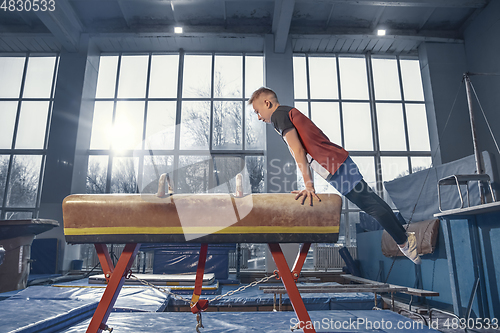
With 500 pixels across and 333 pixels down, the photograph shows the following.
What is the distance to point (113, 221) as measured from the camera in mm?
1679

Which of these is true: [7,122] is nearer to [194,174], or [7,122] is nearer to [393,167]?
[194,174]

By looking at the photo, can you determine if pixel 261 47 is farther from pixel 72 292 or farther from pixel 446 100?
pixel 72 292

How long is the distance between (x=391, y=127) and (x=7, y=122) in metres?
10.5

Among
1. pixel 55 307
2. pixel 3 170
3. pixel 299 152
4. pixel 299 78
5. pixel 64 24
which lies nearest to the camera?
pixel 299 152

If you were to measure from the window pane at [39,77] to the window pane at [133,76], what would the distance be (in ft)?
6.36

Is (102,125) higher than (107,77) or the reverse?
the reverse

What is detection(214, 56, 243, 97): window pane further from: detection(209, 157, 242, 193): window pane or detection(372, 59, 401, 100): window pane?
detection(372, 59, 401, 100): window pane

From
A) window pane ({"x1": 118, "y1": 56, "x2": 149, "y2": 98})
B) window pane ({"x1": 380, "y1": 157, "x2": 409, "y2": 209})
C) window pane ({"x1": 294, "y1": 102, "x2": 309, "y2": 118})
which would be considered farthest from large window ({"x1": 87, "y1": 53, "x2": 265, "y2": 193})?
window pane ({"x1": 380, "y1": 157, "x2": 409, "y2": 209})

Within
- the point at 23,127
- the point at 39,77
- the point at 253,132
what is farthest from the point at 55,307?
the point at 39,77

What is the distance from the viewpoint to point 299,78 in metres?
8.74

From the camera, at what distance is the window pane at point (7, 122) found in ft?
27.1

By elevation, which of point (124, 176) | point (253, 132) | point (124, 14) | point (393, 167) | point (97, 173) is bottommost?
point (124, 176)

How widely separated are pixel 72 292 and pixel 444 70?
9769 mm

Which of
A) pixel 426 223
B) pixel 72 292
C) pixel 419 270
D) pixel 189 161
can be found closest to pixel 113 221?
pixel 72 292
